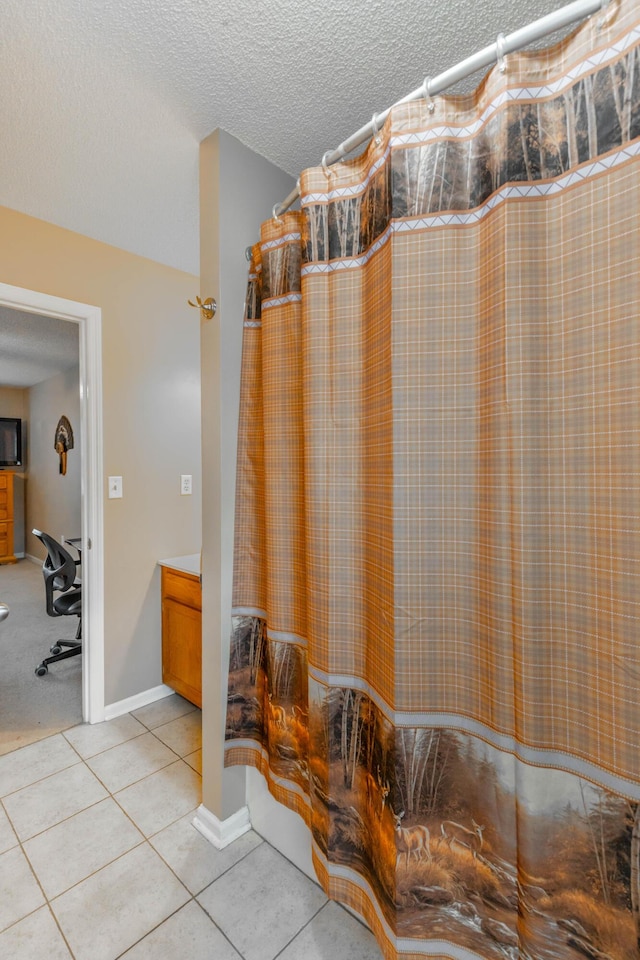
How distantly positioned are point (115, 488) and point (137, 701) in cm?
115

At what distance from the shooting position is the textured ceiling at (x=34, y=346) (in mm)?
3305

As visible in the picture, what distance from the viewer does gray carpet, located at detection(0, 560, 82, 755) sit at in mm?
2113

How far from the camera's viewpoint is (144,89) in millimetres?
1255

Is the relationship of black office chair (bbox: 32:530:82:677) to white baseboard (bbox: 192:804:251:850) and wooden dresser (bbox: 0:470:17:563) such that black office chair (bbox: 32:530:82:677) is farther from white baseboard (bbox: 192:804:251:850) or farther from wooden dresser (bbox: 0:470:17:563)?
wooden dresser (bbox: 0:470:17:563)

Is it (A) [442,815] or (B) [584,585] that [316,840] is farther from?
(B) [584,585]

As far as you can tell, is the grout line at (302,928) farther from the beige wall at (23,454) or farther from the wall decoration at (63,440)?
the beige wall at (23,454)

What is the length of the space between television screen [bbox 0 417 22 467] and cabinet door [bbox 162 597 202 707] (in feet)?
17.1

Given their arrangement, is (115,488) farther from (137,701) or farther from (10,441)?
(10,441)

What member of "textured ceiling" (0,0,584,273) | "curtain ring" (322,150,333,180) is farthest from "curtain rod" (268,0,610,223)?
"textured ceiling" (0,0,584,273)

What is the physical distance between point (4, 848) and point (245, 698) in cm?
96

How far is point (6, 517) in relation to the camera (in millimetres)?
5980

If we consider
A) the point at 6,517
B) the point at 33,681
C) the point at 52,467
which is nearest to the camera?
the point at 33,681

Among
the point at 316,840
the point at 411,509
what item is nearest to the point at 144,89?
the point at 411,509

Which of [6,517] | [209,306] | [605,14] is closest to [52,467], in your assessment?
[6,517]
